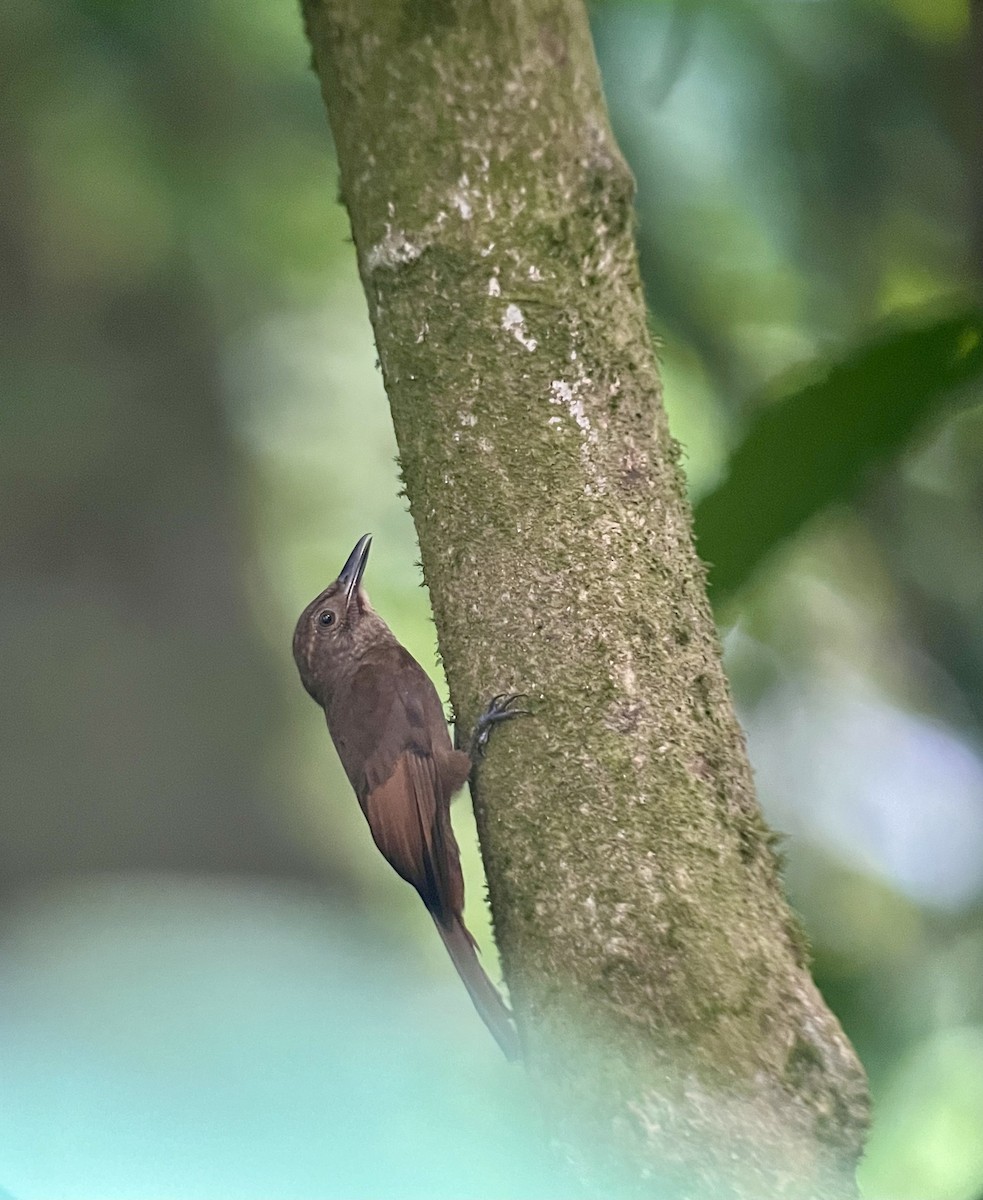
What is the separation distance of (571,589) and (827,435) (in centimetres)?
33

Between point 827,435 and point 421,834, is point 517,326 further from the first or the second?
point 421,834

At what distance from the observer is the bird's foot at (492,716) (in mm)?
1331

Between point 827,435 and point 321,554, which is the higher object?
point 321,554

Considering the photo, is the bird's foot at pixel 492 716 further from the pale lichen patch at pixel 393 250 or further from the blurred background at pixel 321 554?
the pale lichen patch at pixel 393 250

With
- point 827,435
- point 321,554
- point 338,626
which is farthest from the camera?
point 321,554

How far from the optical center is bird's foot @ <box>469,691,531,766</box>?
133 centimetres

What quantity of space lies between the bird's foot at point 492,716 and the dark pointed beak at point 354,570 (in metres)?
1.27

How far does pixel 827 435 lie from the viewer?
1.14 metres

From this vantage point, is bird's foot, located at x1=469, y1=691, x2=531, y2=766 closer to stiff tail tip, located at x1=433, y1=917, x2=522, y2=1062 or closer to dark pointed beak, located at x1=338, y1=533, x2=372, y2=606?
stiff tail tip, located at x1=433, y1=917, x2=522, y2=1062

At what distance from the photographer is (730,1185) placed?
3.41 feet

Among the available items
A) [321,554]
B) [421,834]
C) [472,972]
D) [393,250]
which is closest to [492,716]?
[393,250]

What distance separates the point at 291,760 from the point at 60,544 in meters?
0.99

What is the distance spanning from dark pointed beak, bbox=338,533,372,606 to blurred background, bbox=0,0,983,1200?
0.88 ft

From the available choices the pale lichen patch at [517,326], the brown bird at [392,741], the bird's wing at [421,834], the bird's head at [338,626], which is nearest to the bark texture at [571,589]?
the pale lichen patch at [517,326]
